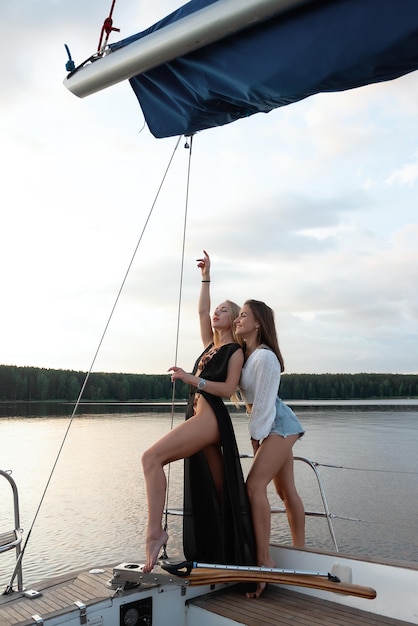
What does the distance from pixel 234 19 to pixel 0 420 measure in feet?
87.4

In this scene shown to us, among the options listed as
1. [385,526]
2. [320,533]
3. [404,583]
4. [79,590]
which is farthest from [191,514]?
[385,526]

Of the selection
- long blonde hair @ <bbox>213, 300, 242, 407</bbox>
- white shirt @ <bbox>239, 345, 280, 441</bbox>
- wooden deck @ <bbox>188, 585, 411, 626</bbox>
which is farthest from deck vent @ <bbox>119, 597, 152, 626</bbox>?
long blonde hair @ <bbox>213, 300, 242, 407</bbox>

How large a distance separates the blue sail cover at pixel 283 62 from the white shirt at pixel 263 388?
1287 millimetres

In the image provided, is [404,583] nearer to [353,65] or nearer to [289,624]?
[289,624]

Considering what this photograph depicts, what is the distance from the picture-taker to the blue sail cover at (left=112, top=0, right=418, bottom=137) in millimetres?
2127

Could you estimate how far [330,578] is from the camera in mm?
3100

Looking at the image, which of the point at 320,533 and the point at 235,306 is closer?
the point at 235,306

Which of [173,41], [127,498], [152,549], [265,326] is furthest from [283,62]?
[127,498]

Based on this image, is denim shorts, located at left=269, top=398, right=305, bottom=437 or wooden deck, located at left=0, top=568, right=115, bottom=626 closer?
wooden deck, located at left=0, top=568, right=115, bottom=626

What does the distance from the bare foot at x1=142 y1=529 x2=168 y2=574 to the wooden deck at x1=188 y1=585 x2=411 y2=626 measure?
318 millimetres

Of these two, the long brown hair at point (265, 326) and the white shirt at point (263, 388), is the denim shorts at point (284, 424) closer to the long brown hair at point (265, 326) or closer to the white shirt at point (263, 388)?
the white shirt at point (263, 388)

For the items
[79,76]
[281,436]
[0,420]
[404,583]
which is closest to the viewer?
[79,76]

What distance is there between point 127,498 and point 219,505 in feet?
22.9

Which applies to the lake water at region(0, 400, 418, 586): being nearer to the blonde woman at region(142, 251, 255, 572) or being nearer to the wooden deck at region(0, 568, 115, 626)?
the blonde woman at region(142, 251, 255, 572)
